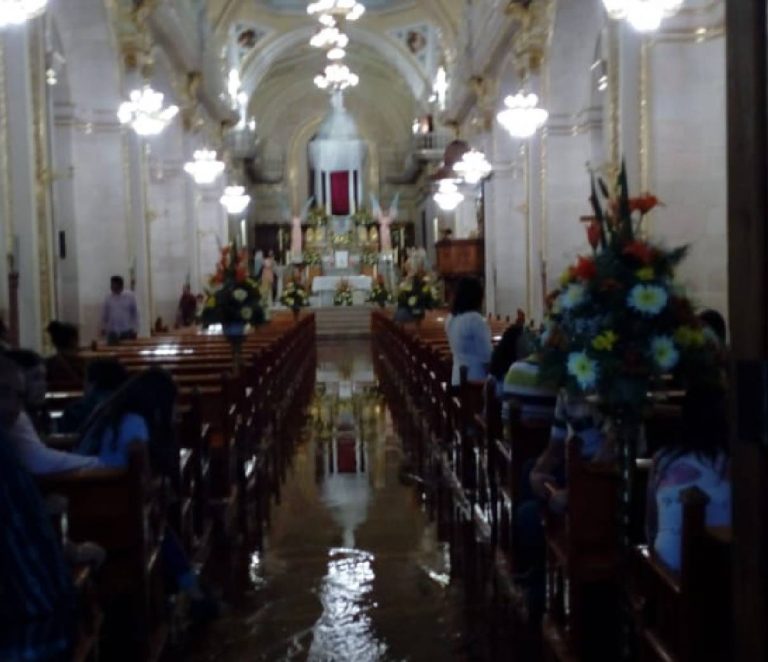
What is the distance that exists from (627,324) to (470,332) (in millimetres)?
3787

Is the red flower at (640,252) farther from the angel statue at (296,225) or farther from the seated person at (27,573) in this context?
the angel statue at (296,225)

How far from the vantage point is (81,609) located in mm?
3375

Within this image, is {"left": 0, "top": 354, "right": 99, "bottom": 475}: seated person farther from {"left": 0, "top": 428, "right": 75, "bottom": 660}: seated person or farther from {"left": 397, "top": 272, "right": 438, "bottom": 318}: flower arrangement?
{"left": 397, "top": 272, "right": 438, "bottom": 318}: flower arrangement

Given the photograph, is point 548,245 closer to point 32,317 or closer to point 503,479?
point 32,317

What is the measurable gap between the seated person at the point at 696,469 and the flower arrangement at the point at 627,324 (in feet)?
1.59

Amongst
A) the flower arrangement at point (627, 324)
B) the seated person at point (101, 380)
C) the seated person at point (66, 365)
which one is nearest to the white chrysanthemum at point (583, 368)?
the flower arrangement at point (627, 324)

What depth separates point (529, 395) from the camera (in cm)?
515

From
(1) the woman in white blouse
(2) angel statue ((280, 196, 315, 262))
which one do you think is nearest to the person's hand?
(1) the woman in white blouse

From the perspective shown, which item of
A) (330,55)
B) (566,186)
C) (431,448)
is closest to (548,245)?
(566,186)

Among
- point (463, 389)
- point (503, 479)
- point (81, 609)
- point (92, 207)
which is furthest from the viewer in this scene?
point (92, 207)

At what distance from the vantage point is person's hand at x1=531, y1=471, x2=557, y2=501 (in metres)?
4.35

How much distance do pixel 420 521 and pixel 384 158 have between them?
34323 millimetres

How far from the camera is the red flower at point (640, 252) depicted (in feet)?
12.3

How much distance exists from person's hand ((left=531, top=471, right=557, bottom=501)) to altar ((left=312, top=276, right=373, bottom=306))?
27543 millimetres
